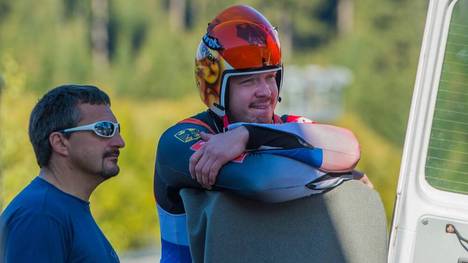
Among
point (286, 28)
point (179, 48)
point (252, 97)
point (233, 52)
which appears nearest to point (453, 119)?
point (252, 97)

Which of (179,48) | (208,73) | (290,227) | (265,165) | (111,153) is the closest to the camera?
(265,165)

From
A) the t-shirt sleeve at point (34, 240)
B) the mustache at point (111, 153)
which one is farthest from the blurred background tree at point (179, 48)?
the t-shirt sleeve at point (34, 240)

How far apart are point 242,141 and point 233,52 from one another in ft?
1.52

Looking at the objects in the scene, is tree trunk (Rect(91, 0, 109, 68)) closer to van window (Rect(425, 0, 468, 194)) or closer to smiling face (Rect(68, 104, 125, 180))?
smiling face (Rect(68, 104, 125, 180))

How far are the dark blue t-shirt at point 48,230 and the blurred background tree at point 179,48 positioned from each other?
104 feet

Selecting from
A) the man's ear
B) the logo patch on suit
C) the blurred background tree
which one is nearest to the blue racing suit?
the logo patch on suit

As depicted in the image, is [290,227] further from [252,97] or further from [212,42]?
[212,42]

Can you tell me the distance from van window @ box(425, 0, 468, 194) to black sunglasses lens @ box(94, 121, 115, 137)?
1.24 metres

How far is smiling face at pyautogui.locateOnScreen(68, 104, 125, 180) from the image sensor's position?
457 cm

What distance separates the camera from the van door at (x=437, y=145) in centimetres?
444

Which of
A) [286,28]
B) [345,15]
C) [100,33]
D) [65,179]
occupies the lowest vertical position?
[286,28]

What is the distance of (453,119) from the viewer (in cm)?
458

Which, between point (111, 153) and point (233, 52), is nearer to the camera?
point (233, 52)

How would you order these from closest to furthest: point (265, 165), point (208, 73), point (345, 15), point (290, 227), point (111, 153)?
1. point (265, 165)
2. point (290, 227)
3. point (208, 73)
4. point (111, 153)
5. point (345, 15)
